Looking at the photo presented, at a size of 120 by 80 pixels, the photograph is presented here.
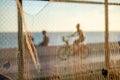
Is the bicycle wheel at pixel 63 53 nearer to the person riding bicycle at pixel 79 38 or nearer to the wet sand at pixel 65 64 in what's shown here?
the wet sand at pixel 65 64

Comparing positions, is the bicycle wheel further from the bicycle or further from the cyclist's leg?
the cyclist's leg

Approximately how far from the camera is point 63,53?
17.7ft

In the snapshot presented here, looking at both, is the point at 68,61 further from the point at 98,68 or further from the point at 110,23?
the point at 110,23

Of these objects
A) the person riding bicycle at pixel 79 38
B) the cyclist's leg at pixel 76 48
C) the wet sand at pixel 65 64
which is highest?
the person riding bicycle at pixel 79 38

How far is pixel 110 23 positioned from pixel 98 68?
0.91 meters

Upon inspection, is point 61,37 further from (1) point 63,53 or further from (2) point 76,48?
(2) point 76,48

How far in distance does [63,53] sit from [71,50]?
23 cm

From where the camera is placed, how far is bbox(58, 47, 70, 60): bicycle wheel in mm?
5372

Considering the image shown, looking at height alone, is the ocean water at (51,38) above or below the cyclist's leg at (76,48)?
above

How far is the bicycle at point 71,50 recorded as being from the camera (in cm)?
545

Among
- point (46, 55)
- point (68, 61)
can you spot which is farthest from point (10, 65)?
point (68, 61)

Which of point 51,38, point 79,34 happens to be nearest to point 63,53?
point 51,38

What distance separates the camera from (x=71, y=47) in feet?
18.2

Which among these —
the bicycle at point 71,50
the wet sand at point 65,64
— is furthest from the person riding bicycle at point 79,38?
the wet sand at point 65,64
